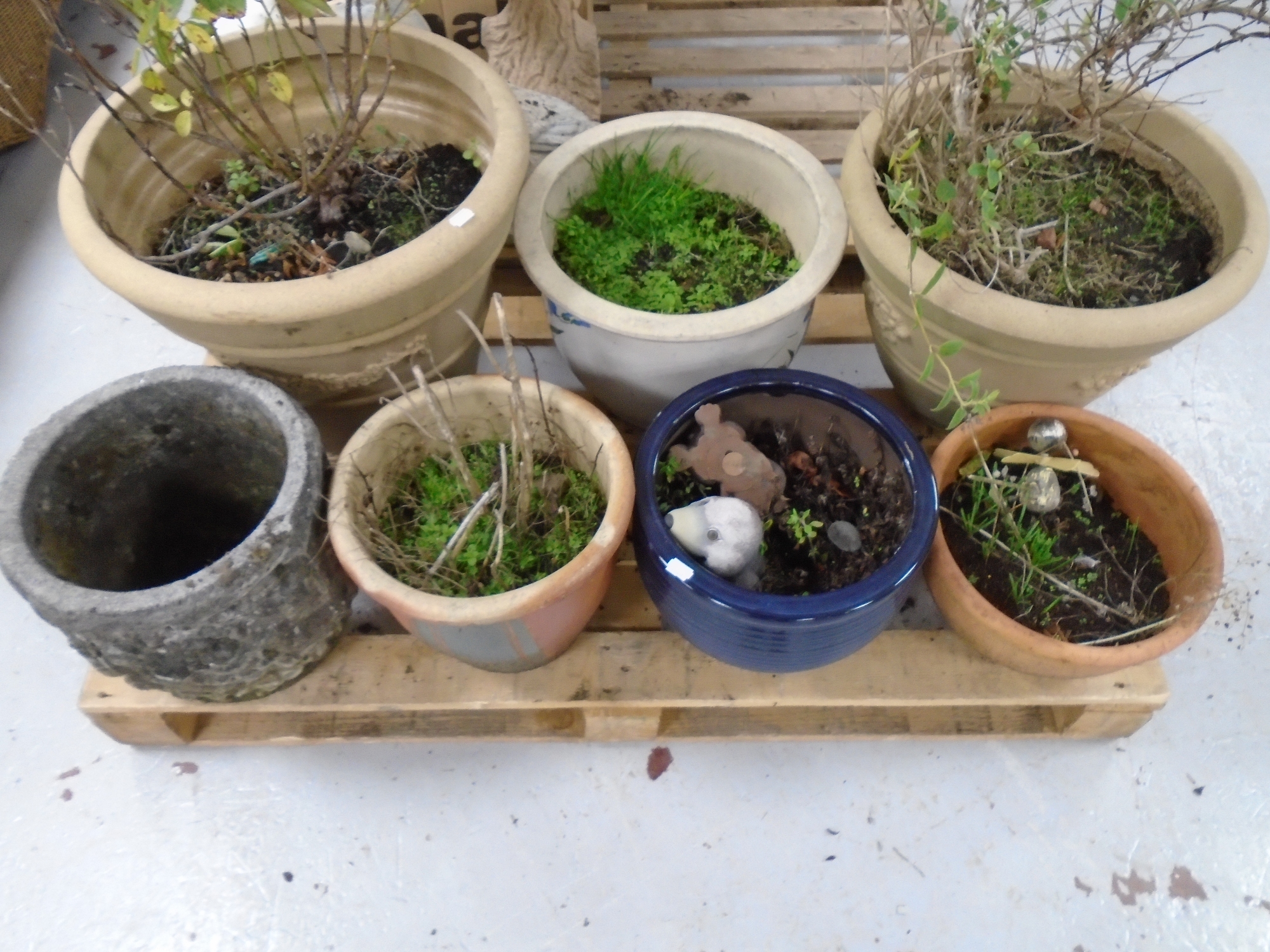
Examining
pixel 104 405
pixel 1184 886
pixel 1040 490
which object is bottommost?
pixel 1184 886

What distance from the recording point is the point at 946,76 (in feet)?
3.80

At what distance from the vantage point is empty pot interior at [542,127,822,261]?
1.23 m

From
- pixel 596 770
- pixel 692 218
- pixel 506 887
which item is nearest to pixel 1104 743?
pixel 596 770

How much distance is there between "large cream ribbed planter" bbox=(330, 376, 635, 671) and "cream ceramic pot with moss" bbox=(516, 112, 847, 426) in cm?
13

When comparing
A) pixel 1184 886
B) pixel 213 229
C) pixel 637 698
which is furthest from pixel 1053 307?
pixel 213 229

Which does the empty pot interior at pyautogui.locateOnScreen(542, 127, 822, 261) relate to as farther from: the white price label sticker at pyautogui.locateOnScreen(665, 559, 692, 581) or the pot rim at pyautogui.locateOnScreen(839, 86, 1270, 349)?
the white price label sticker at pyautogui.locateOnScreen(665, 559, 692, 581)

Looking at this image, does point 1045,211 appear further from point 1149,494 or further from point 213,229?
point 213,229

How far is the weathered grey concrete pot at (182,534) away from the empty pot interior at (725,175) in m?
0.49

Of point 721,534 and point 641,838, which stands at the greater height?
point 721,534

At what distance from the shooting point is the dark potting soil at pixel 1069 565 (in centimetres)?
107

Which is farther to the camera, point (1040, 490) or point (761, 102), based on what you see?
point (761, 102)

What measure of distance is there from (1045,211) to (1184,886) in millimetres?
942

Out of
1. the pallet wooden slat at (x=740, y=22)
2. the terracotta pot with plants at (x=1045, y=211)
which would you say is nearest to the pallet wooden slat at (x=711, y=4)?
the pallet wooden slat at (x=740, y=22)

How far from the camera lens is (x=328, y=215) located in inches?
46.3
